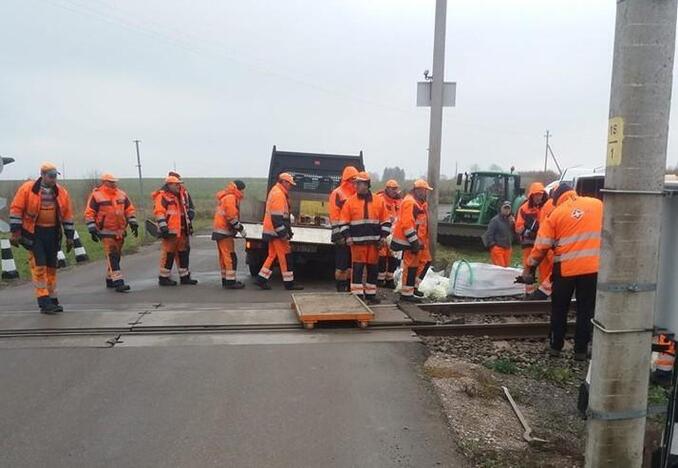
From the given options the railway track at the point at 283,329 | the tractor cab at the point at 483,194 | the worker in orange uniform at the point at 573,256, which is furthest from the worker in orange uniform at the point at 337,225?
the tractor cab at the point at 483,194

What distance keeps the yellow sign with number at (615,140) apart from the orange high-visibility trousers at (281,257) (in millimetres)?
7162

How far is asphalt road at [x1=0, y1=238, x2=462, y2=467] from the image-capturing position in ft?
12.0

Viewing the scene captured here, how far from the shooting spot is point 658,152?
2238mm

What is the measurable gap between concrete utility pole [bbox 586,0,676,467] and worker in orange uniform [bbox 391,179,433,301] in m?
5.58

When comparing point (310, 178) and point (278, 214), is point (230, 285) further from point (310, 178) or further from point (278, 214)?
point (310, 178)

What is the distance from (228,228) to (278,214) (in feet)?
3.64

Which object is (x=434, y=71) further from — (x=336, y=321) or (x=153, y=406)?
(x=153, y=406)

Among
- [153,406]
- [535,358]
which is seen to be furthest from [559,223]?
[153,406]

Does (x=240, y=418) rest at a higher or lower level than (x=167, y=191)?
lower

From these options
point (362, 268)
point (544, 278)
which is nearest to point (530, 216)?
point (544, 278)

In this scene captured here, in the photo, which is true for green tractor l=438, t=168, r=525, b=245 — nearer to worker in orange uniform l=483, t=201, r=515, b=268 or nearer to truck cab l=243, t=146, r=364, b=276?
truck cab l=243, t=146, r=364, b=276

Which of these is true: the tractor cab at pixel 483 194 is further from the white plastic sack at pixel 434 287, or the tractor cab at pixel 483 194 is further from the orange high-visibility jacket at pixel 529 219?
the white plastic sack at pixel 434 287

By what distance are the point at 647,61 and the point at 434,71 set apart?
8.86 m

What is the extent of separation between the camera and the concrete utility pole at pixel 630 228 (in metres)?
2.18
